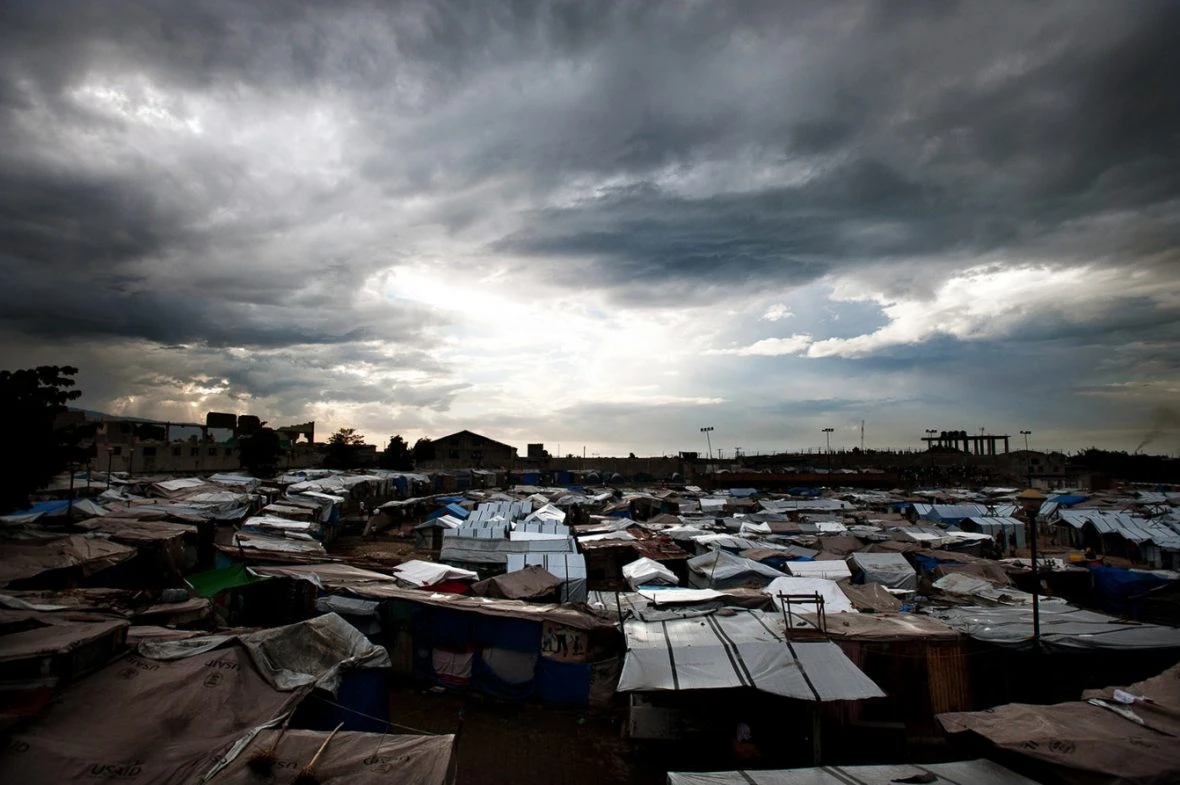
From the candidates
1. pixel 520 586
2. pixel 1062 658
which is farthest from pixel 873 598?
pixel 520 586

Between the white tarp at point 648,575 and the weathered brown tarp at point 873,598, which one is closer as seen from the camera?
the weathered brown tarp at point 873,598

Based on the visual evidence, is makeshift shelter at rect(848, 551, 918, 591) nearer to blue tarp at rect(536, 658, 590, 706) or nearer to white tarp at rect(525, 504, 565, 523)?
blue tarp at rect(536, 658, 590, 706)

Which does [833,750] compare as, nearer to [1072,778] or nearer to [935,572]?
[1072,778]

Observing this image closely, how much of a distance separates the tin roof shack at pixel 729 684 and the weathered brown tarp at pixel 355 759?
3984 mm

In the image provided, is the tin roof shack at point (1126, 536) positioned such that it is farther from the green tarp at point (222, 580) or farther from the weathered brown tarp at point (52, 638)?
the weathered brown tarp at point (52, 638)

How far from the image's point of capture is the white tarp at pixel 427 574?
654 inches

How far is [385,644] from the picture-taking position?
14148 mm

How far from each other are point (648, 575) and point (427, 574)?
20.4ft

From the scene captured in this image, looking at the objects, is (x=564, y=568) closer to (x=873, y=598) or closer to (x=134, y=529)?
(x=873, y=598)

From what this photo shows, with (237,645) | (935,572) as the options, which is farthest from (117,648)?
(935,572)

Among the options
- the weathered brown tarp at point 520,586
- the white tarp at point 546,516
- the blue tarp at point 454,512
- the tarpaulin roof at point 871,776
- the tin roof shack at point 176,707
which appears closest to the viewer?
the tin roof shack at point 176,707

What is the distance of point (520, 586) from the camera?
53.9 feet

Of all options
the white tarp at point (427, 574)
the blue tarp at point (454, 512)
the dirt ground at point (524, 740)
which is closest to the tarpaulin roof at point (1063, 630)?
the dirt ground at point (524, 740)

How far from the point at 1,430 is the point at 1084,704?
71.7 ft
